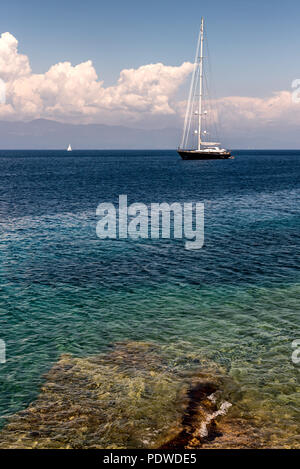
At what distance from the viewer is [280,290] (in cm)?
2853

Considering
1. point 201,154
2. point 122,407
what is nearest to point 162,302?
point 122,407

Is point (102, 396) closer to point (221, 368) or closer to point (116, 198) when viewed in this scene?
point (221, 368)

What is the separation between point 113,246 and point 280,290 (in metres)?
19.0

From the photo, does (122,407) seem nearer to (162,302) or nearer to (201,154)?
(162,302)

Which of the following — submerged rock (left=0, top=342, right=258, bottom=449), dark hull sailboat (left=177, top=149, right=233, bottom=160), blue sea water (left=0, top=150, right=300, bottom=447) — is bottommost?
submerged rock (left=0, top=342, right=258, bottom=449)

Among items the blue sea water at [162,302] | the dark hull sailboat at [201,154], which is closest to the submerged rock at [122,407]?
the blue sea water at [162,302]

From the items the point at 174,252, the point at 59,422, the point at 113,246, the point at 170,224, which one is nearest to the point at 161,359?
the point at 59,422

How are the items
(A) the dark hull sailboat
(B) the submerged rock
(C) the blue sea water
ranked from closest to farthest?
(B) the submerged rock
(C) the blue sea water
(A) the dark hull sailboat

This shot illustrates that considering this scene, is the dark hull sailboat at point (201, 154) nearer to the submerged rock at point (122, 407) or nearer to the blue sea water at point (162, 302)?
the blue sea water at point (162, 302)

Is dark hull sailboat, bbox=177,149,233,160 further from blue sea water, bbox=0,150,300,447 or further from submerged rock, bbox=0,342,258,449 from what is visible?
submerged rock, bbox=0,342,258,449

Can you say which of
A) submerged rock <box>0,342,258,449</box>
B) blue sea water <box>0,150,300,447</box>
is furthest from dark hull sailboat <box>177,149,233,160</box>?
submerged rock <box>0,342,258,449</box>

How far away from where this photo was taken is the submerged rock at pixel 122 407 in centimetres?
1402

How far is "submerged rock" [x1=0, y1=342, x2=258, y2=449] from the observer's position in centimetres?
1402

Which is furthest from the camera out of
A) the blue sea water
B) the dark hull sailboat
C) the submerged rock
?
the dark hull sailboat
